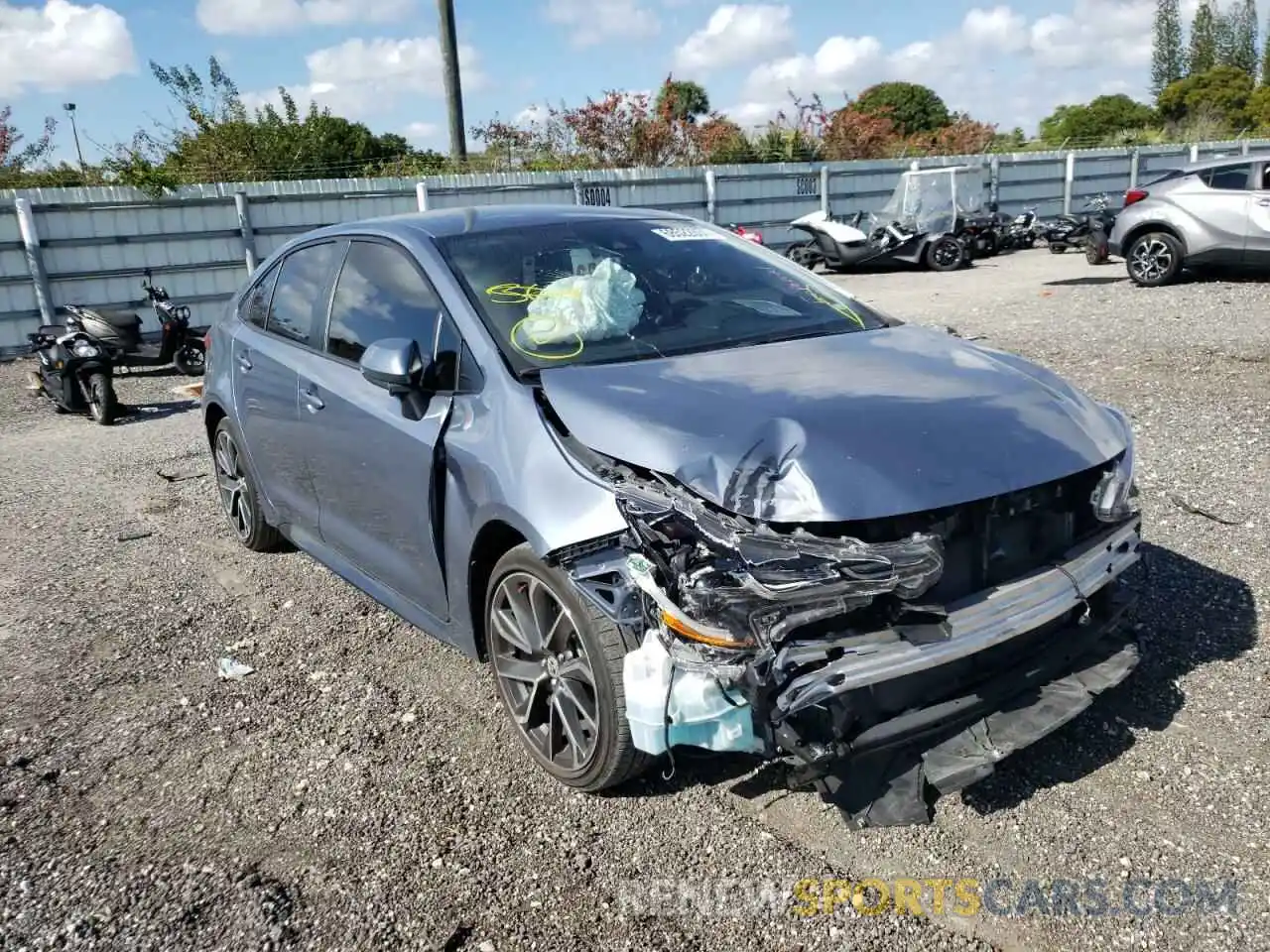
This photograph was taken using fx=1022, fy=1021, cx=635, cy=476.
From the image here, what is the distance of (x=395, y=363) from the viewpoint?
11.1 ft

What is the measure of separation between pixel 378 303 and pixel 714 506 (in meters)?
1.96

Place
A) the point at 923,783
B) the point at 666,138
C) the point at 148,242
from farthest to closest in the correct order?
the point at 666,138 → the point at 148,242 → the point at 923,783

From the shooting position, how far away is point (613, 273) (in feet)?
12.6

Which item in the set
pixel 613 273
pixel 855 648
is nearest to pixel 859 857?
pixel 855 648

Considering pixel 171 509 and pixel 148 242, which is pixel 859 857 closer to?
pixel 171 509

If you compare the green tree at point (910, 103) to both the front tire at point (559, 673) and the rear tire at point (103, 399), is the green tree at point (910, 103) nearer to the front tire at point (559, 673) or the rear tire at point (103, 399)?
the rear tire at point (103, 399)

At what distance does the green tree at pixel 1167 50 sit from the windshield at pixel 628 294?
86.4 meters

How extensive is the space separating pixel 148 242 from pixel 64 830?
13001 millimetres

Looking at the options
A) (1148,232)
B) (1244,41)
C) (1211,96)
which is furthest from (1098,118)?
(1148,232)

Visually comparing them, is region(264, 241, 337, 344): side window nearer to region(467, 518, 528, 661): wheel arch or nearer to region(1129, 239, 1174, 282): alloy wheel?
region(467, 518, 528, 661): wheel arch

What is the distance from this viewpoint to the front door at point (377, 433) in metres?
3.58

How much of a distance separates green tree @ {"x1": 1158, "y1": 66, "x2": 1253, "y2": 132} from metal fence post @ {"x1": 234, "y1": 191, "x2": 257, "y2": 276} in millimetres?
55282

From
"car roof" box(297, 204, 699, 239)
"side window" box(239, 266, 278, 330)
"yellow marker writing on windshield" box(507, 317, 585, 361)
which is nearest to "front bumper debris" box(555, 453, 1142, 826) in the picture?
"yellow marker writing on windshield" box(507, 317, 585, 361)

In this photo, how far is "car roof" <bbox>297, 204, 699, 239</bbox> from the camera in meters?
4.03
